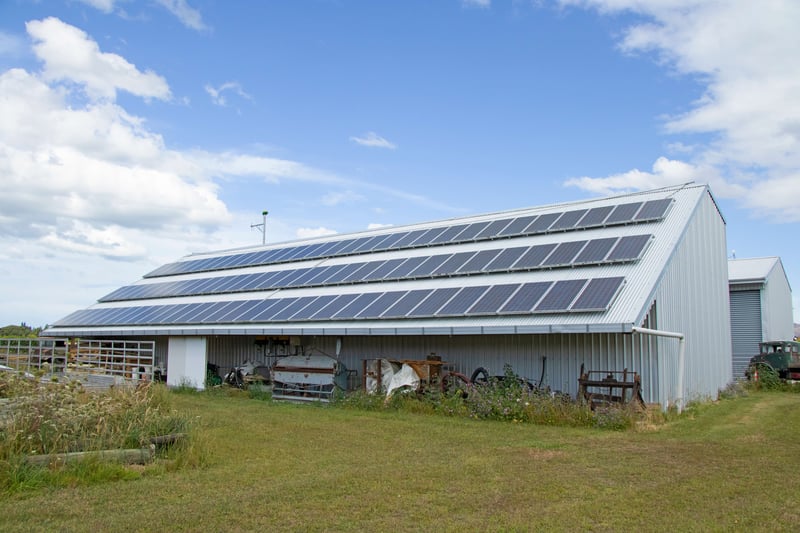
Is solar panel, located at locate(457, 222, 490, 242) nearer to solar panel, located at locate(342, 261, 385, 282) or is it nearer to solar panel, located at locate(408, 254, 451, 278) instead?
solar panel, located at locate(408, 254, 451, 278)

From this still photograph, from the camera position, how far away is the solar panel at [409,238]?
26.8 m

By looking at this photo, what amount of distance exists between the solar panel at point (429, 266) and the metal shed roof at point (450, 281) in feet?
0.27

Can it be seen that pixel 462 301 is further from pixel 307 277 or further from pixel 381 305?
pixel 307 277

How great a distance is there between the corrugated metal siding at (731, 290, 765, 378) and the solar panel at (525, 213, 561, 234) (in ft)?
44.6

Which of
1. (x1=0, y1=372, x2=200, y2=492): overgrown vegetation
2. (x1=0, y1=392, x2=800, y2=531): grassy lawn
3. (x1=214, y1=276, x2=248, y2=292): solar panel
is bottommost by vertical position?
(x1=0, y1=392, x2=800, y2=531): grassy lawn

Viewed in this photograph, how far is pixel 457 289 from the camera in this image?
20.2 m

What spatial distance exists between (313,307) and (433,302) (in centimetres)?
526

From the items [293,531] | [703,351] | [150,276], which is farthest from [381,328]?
[150,276]

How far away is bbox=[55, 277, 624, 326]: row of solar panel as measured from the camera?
55.6ft

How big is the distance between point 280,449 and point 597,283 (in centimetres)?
954

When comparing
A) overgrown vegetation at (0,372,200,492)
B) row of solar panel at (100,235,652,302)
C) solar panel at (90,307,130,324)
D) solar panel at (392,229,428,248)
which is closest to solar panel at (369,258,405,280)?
row of solar panel at (100,235,652,302)

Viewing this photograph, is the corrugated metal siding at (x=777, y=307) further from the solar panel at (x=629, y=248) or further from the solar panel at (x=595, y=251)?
the solar panel at (x=595, y=251)

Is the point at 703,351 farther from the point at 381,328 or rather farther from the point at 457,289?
the point at 381,328

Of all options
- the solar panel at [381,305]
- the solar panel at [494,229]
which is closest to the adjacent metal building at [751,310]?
the solar panel at [494,229]
